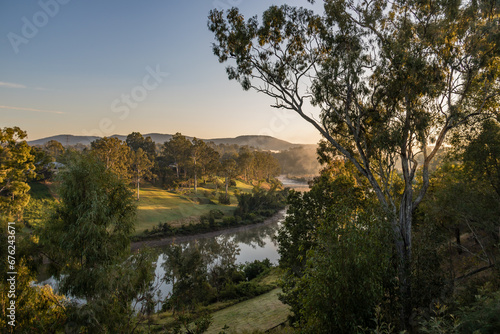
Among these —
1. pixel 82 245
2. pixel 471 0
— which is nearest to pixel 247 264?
pixel 82 245

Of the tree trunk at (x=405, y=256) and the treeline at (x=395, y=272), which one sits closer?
the treeline at (x=395, y=272)

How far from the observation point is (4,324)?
734cm

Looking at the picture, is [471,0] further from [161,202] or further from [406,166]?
[161,202]

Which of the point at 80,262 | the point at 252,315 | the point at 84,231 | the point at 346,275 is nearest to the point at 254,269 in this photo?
the point at 252,315

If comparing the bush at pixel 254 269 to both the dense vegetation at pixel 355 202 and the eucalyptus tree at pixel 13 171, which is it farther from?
the eucalyptus tree at pixel 13 171

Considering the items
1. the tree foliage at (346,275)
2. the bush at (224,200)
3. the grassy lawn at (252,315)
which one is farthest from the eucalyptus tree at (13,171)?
the bush at (224,200)

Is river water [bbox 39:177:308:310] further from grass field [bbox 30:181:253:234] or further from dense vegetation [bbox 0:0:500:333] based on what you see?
dense vegetation [bbox 0:0:500:333]

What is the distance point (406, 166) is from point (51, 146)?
8069cm

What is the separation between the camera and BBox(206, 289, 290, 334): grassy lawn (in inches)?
553

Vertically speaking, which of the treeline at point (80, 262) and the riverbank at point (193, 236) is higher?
the treeline at point (80, 262)

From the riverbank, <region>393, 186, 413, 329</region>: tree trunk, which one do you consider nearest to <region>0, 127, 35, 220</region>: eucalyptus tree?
the riverbank

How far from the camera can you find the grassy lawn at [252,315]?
14.0 meters

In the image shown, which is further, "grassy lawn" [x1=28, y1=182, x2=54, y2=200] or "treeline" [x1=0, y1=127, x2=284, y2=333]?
"grassy lawn" [x1=28, y1=182, x2=54, y2=200]

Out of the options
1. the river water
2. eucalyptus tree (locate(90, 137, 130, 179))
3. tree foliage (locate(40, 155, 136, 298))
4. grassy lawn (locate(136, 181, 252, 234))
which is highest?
eucalyptus tree (locate(90, 137, 130, 179))
